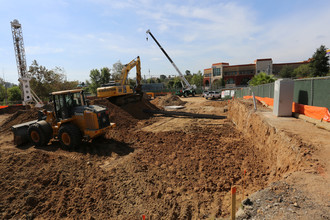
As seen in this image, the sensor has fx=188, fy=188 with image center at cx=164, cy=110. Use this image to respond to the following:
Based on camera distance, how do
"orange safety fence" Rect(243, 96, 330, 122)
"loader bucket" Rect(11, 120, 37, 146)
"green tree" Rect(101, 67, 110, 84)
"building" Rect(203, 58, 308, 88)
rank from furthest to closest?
"building" Rect(203, 58, 308, 88), "green tree" Rect(101, 67, 110, 84), "loader bucket" Rect(11, 120, 37, 146), "orange safety fence" Rect(243, 96, 330, 122)

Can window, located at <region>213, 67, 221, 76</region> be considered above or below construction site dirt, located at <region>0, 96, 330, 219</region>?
above

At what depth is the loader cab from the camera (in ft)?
30.0

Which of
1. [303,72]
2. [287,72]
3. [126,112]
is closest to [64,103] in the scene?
[126,112]

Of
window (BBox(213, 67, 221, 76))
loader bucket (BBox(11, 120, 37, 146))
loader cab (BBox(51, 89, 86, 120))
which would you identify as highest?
window (BBox(213, 67, 221, 76))

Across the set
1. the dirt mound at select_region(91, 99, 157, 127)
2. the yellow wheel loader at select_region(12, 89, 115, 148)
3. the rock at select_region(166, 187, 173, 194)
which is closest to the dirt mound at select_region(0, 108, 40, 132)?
the dirt mound at select_region(91, 99, 157, 127)

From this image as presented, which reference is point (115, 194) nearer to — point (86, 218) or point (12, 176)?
point (86, 218)

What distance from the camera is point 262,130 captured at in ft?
26.9

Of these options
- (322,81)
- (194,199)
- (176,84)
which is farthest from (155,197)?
(176,84)

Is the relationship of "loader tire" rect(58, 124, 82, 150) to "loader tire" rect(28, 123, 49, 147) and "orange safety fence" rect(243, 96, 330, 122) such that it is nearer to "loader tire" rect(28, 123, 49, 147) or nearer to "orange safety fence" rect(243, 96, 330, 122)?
"loader tire" rect(28, 123, 49, 147)

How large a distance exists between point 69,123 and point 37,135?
1.87m

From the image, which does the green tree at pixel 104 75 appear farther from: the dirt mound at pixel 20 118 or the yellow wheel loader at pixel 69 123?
the yellow wheel loader at pixel 69 123

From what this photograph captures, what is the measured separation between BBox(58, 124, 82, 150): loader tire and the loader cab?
0.67m

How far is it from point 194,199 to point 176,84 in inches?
2736

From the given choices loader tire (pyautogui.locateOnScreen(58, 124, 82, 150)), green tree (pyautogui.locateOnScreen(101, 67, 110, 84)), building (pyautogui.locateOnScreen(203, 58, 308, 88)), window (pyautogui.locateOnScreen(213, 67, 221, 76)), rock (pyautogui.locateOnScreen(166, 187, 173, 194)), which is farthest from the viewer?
window (pyautogui.locateOnScreen(213, 67, 221, 76))
